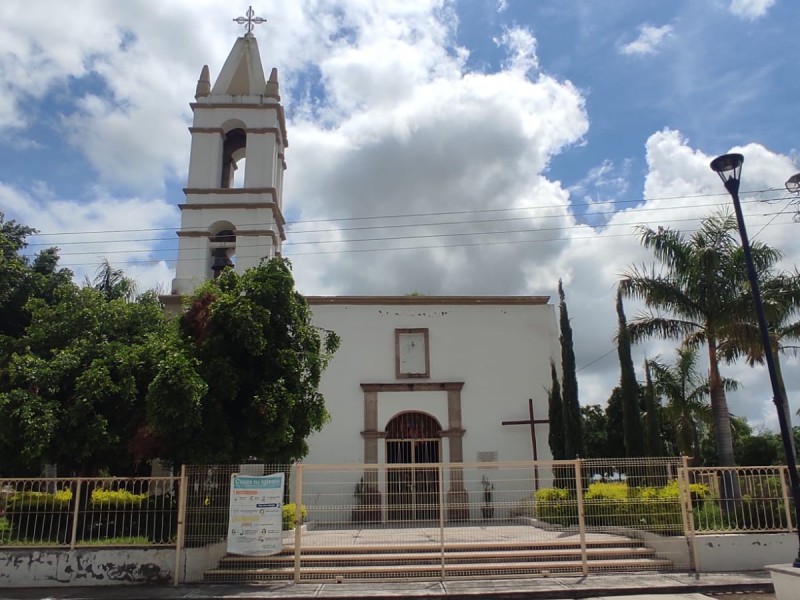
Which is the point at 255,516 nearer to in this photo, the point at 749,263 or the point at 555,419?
the point at 749,263

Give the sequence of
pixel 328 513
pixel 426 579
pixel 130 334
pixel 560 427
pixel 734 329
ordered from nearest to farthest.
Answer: pixel 426 579 < pixel 328 513 < pixel 130 334 < pixel 734 329 < pixel 560 427

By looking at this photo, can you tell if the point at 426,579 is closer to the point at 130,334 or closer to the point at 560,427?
the point at 130,334

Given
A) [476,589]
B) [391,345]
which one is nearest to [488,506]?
[476,589]

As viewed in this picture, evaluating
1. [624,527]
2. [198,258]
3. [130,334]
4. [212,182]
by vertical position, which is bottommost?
[624,527]

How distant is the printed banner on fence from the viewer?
11273 mm

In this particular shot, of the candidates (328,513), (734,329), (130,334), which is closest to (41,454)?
(130,334)

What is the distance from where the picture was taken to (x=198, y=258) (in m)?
21.4

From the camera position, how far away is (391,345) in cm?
2173

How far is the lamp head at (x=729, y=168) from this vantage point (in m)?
10.1

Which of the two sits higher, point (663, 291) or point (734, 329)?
point (663, 291)

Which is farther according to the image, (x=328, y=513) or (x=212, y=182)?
(x=212, y=182)

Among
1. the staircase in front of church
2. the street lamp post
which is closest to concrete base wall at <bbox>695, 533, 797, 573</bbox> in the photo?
the staircase in front of church

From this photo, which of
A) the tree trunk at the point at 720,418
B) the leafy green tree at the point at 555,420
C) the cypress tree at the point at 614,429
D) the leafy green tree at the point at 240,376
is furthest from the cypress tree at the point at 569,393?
the cypress tree at the point at 614,429

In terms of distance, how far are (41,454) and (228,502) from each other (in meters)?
3.60
